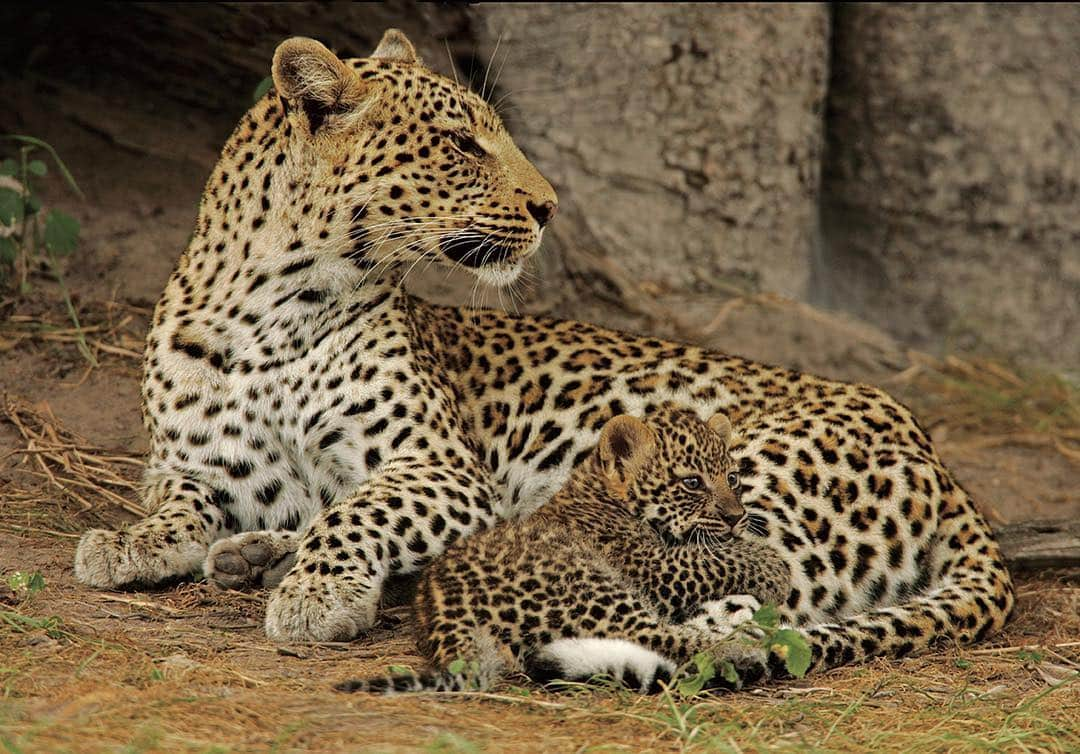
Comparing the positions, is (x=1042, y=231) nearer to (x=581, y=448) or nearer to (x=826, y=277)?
(x=826, y=277)

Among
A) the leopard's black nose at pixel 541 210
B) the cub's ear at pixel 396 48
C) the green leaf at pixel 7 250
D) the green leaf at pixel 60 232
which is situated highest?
the cub's ear at pixel 396 48

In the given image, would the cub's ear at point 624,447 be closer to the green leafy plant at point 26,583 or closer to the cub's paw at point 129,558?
the cub's paw at point 129,558

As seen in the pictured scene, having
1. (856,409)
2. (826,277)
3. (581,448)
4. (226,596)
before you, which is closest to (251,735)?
(226,596)

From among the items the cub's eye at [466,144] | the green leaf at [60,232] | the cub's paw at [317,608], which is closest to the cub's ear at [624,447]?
the cub's paw at [317,608]

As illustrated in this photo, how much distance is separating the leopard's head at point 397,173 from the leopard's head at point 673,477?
1.00 metres

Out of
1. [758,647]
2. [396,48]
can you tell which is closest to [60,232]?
[396,48]

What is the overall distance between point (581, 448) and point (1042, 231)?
646 centimetres

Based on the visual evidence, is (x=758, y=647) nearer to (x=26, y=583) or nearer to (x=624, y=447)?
(x=624, y=447)

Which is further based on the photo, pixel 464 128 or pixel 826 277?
pixel 826 277

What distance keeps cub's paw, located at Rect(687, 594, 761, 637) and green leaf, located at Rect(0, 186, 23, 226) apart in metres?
Answer: 4.93

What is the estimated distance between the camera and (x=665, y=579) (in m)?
5.69

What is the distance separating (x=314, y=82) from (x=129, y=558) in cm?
226

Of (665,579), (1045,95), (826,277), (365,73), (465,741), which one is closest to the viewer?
(465,741)

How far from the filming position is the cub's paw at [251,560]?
607cm
